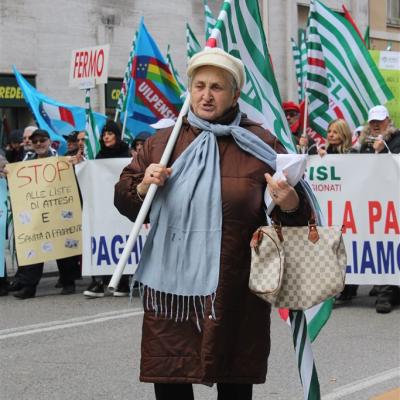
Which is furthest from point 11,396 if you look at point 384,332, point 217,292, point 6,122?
point 6,122

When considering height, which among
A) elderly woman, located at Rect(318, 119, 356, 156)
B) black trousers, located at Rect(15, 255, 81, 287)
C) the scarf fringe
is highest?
elderly woman, located at Rect(318, 119, 356, 156)

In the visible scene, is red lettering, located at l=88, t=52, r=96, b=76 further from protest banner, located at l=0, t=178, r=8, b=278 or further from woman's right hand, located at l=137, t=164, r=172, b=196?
woman's right hand, located at l=137, t=164, r=172, b=196

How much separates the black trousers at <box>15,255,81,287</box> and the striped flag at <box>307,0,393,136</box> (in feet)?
10.2

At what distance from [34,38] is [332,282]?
17492mm

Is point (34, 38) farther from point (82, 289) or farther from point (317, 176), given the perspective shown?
point (317, 176)

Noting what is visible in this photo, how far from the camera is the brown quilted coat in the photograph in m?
3.79

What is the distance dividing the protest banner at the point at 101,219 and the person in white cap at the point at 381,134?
8.46ft

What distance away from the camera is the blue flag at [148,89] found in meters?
13.1

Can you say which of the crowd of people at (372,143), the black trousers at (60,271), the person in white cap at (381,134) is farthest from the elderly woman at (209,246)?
the black trousers at (60,271)

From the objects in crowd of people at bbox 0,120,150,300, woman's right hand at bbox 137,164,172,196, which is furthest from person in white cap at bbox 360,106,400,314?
woman's right hand at bbox 137,164,172,196

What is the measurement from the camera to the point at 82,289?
11.1 meters

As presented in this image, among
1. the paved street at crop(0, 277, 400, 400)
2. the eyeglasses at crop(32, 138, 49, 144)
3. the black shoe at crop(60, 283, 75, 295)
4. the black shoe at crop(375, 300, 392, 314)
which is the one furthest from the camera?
the eyeglasses at crop(32, 138, 49, 144)

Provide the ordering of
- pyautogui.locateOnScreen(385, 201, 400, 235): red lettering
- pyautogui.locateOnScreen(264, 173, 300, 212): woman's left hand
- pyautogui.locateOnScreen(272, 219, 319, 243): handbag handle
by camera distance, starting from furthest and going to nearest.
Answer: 1. pyautogui.locateOnScreen(385, 201, 400, 235): red lettering
2. pyautogui.locateOnScreen(272, 219, 319, 243): handbag handle
3. pyautogui.locateOnScreen(264, 173, 300, 212): woman's left hand

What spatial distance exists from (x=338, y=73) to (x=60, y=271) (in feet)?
12.6
